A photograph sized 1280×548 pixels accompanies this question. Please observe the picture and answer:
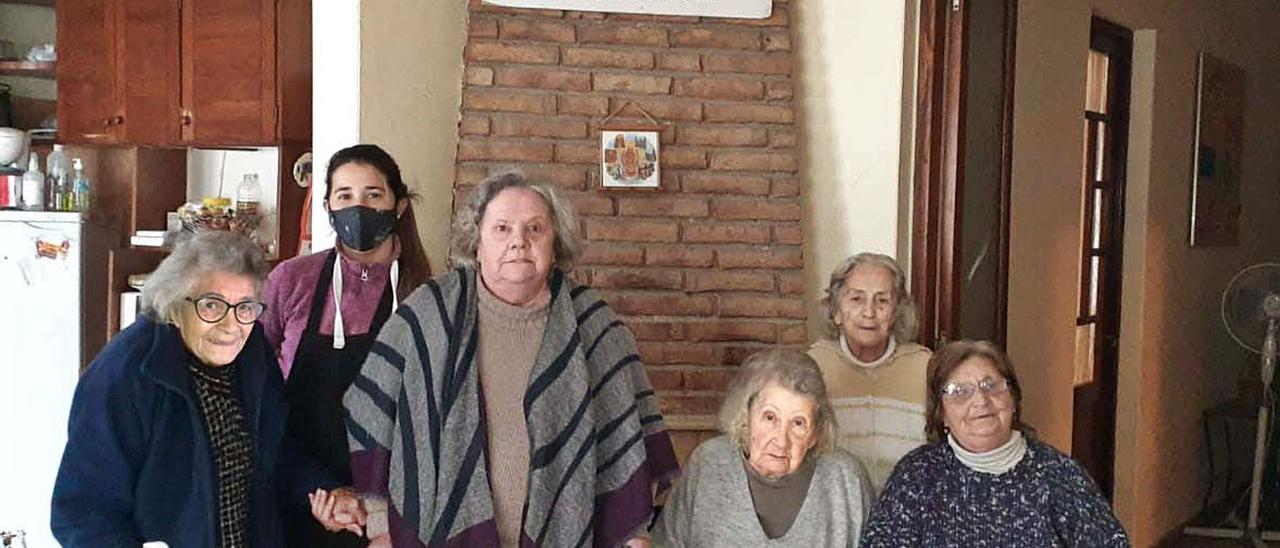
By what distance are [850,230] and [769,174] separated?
30cm

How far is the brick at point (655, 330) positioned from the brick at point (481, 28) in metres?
0.87

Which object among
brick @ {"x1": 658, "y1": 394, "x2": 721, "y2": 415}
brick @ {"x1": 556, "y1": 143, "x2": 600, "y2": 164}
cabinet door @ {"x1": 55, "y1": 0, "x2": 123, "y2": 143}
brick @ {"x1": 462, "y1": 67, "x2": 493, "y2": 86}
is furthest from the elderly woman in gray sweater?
cabinet door @ {"x1": 55, "y1": 0, "x2": 123, "y2": 143}

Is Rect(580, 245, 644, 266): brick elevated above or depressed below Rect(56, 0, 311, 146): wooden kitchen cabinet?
below

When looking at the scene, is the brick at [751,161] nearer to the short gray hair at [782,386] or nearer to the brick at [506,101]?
the brick at [506,101]

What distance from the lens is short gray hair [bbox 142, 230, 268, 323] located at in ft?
7.53

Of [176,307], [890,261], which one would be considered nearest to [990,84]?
[890,261]

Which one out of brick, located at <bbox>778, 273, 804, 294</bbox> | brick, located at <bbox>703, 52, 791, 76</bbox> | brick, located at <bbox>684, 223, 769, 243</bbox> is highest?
brick, located at <bbox>703, 52, 791, 76</bbox>

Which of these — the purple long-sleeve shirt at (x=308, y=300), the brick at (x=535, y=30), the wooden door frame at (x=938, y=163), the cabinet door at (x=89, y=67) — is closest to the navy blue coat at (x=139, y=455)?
the purple long-sleeve shirt at (x=308, y=300)

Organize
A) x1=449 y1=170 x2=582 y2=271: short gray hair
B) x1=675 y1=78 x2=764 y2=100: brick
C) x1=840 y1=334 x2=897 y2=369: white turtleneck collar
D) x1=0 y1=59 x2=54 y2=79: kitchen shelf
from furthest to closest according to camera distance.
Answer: x1=0 y1=59 x2=54 y2=79: kitchen shelf
x1=675 y1=78 x2=764 y2=100: brick
x1=840 y1=334 x2=897 y2=369: white turtleneck collar
x1=449 y1=170 x2=582 y2=271: short gray hair

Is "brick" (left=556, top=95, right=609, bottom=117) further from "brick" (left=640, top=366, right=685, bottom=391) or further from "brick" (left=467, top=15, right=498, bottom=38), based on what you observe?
"brick" (left=640, top=366, right=685, bottom=391)

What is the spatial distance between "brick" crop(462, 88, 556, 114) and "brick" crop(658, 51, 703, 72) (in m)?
0.33

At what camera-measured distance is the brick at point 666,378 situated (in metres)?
3.68

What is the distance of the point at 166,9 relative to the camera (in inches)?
204

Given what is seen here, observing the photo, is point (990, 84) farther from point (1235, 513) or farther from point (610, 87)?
point (1235, 513)
